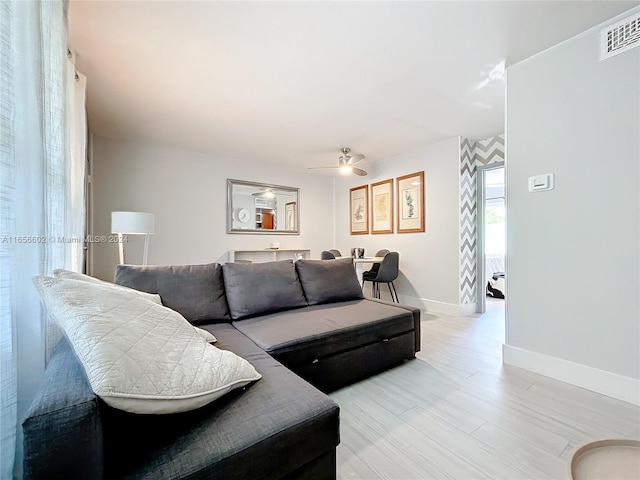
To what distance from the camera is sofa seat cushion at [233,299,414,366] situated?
1.70 m

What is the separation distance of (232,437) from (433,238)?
3.84 meters

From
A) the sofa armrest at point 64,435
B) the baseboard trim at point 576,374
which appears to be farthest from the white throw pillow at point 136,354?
the baseboard trim at point 576,374

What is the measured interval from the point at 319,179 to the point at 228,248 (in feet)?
7.68

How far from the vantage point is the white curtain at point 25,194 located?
0.68 meters

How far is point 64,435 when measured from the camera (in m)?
0.63

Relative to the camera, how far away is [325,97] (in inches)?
105

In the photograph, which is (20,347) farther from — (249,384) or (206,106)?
(206,106)

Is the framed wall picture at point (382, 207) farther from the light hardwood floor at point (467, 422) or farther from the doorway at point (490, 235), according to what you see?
the light hardwood floor at point (467, 422)

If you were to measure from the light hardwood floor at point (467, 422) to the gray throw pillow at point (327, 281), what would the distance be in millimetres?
781

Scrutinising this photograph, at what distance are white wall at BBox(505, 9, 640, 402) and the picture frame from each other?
11.9ft

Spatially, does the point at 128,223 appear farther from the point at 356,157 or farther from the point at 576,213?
the point at 576,213

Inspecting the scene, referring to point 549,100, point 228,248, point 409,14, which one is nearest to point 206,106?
point 409,14

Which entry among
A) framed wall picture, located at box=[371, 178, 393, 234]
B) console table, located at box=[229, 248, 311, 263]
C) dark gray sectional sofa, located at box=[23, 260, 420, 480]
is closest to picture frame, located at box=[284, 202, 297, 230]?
console table, located at box=[229, 248, 311, 263]

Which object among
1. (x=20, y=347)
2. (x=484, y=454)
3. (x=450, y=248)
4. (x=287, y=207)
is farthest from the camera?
(x=287, y=207)
